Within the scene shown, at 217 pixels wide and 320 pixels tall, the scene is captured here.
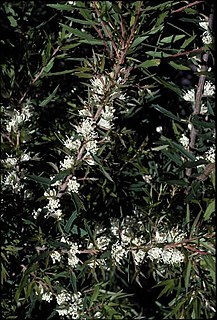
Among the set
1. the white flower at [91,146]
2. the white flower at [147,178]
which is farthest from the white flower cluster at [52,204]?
the white flower at [147,178]

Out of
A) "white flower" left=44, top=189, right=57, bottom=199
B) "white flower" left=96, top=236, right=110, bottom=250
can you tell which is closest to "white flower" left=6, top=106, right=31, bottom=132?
"white flower" left=44, top=189, right=57, bottom=199

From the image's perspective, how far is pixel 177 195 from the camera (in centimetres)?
96

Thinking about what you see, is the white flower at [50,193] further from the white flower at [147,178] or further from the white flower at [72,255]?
the white flower at [147,178]

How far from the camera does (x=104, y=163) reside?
3.01 ft

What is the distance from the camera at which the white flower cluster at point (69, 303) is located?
34.1 inches

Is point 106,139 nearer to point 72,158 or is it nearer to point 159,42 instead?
point 72,158

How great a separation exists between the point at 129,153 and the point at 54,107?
0.67 ft

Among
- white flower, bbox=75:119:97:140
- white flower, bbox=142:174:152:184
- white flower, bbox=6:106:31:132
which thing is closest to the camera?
white flower, bbox=75:119:97:140

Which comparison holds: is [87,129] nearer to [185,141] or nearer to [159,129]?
[185,141]

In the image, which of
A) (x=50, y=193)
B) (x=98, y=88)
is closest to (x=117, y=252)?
(x=50, y=193)

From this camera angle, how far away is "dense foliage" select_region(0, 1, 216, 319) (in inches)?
31.4

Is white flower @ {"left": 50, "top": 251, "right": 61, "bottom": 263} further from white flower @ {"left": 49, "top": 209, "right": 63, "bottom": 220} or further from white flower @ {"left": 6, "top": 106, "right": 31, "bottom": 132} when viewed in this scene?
white flower @ {"left": 6, "top": 106, "right": 31, "bottom": 132}

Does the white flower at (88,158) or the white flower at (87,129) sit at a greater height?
the white flower at (87,129)

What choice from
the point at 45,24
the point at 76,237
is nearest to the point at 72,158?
the point at 76,237
